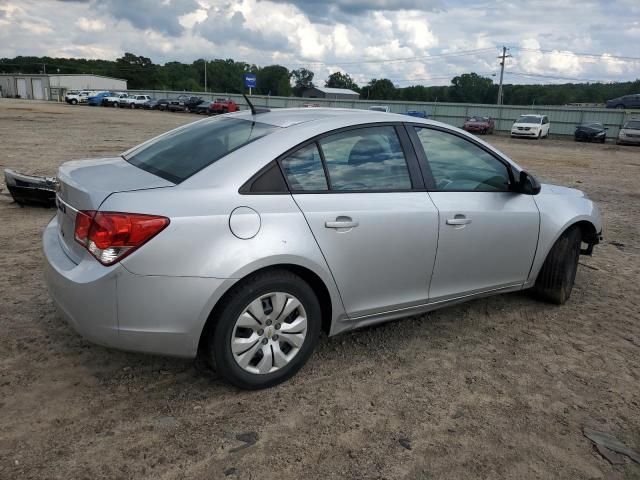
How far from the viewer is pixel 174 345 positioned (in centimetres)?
278

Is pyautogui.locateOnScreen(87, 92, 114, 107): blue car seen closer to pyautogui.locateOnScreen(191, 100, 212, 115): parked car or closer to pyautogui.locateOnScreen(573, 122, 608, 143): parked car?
pyautogui.locateOnScreen(191, 100, 212, 115): parked car

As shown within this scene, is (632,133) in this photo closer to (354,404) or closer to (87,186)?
(354,404)

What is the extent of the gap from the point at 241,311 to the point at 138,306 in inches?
20.7

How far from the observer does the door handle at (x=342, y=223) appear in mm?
3096

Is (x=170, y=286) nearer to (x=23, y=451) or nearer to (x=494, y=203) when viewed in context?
(x=23, y=451)

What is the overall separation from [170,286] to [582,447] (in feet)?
7.51

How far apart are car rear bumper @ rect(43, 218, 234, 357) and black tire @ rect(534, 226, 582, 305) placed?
9.84 ft

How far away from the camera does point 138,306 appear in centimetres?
267

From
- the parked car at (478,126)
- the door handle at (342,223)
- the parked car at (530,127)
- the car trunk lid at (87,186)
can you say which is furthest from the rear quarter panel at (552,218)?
the parked car at (478,126)

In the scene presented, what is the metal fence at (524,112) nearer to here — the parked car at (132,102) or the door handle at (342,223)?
the parked car at (132,102)

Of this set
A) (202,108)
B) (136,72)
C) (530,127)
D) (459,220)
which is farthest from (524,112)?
(136,72)

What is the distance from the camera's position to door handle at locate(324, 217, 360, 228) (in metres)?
3.10

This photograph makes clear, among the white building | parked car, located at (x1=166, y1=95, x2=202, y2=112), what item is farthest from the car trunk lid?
the white building

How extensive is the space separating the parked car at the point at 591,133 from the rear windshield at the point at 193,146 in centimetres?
3518
